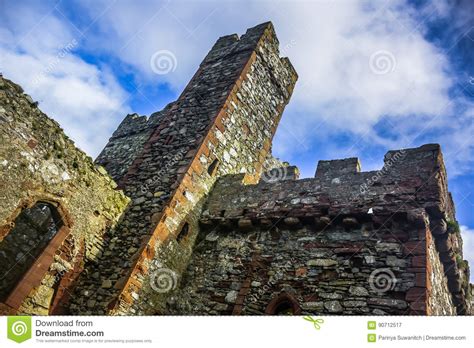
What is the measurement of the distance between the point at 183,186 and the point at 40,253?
9.47ft

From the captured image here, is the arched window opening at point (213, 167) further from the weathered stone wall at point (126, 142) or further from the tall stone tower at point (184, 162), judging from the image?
the weathered stone wall at point (126, 142)

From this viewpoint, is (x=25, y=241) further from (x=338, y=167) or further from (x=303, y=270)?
(x=338, y=167)

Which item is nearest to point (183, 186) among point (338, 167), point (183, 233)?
point (183, 233)

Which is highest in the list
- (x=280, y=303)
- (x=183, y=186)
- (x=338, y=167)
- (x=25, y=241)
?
(x=338, y=167)

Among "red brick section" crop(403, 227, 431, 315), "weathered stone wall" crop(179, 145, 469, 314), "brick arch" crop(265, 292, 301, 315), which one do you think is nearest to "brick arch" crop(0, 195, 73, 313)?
"weathered stone wall" crop(179, 145, 469, 314)

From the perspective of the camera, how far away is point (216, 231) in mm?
8227

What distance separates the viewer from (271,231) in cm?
761

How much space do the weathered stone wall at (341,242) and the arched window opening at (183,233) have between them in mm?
436

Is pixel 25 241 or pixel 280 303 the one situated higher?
pixel 25 241

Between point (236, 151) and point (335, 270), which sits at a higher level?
point (236, 151)

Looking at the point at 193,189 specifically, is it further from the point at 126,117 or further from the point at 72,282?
the point at 126,117
